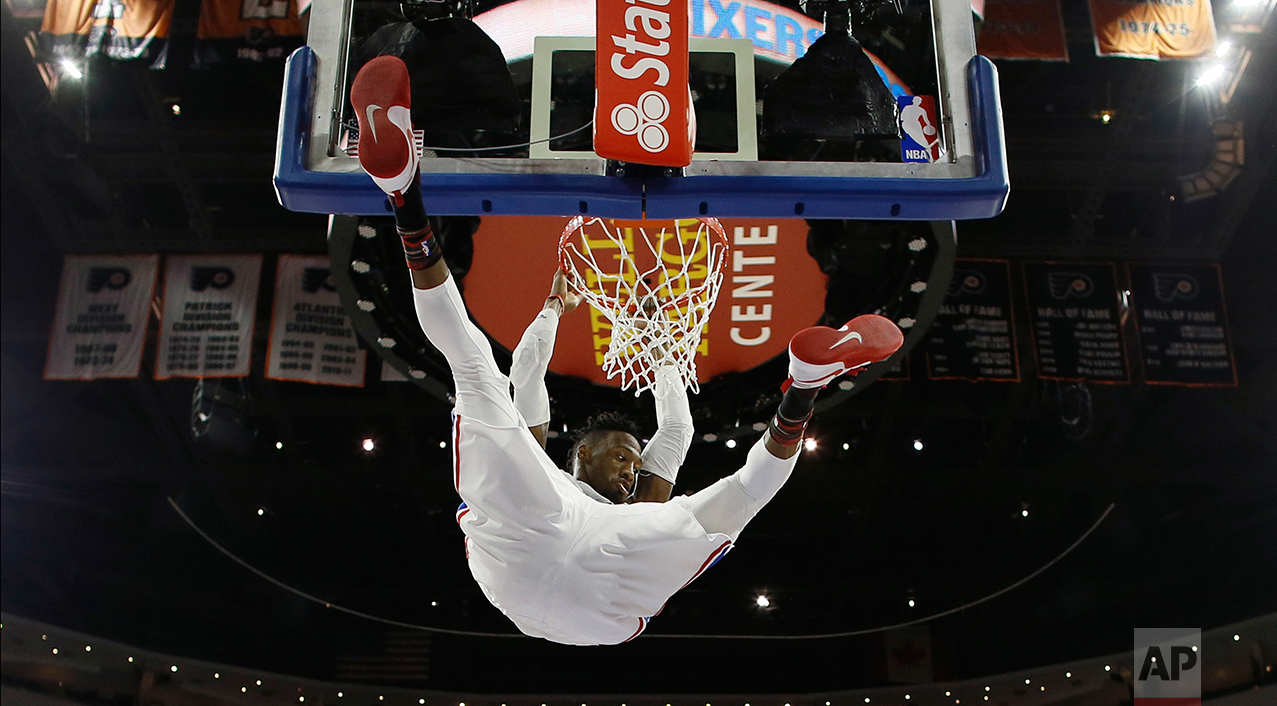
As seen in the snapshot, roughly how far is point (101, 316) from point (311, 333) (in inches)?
72.2

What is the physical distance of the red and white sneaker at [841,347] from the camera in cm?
328

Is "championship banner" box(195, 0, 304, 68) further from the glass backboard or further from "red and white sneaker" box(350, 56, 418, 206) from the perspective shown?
"red and white sneaker" box(350, 56, 418, 206)

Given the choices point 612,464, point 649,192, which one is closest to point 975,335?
point 612,464

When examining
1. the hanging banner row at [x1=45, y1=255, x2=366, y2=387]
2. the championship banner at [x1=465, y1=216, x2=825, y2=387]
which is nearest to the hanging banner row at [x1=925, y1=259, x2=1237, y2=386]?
the championship banner at [x1=465, y1=216, x2=825, y2=387]

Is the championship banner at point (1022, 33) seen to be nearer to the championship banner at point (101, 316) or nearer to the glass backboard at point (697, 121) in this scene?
the glass backboard at point (697, 121)

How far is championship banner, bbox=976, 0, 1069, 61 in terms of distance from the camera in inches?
334

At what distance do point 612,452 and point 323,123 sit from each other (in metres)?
1.71

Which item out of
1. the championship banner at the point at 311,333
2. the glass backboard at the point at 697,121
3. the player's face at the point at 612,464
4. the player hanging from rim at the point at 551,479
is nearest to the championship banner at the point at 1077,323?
the glass backboard at the point at 697,121

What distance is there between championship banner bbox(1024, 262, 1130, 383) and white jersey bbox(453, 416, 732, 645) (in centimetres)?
604

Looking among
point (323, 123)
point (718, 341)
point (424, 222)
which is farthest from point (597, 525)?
point (718, 341)

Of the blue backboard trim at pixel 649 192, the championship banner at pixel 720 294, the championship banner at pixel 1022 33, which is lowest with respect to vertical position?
the blue backboard trim at pixel 649 192

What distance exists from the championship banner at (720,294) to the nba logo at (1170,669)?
5962mm

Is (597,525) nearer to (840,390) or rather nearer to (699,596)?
(840,390)

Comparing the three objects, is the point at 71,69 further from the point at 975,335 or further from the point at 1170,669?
the point at 1170,669
